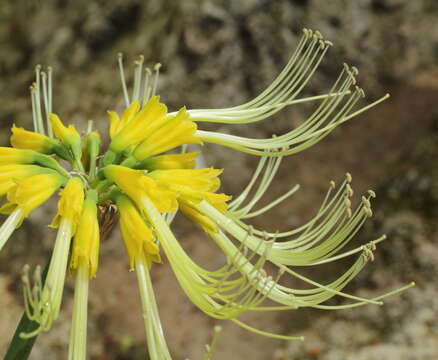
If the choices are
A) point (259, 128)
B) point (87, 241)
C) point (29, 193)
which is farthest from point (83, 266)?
point (259, 128)

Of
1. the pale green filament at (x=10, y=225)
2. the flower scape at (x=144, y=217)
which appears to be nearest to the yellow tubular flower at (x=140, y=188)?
the flower scape at (x=144, y=217)

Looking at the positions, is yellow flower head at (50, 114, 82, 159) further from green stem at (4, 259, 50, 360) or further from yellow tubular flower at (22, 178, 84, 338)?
green stem at (4, 259, 50, 360)

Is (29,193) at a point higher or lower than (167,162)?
lower

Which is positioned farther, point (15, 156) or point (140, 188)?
point (15, 156)

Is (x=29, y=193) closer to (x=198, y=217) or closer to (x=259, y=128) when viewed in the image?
(x=198, y=217)

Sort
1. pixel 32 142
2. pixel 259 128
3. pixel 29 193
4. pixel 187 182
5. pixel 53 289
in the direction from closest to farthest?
pixel 53 289, pixel 29 193, pixel 187 182, pixel 32 142, pixel 259 128

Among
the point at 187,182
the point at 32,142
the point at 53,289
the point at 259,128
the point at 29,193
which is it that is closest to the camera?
the point at 53,289

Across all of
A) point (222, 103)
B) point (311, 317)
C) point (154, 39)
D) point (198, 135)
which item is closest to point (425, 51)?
point (222, 103)

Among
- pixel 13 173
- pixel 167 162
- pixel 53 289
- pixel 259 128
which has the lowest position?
pixel 53 289
